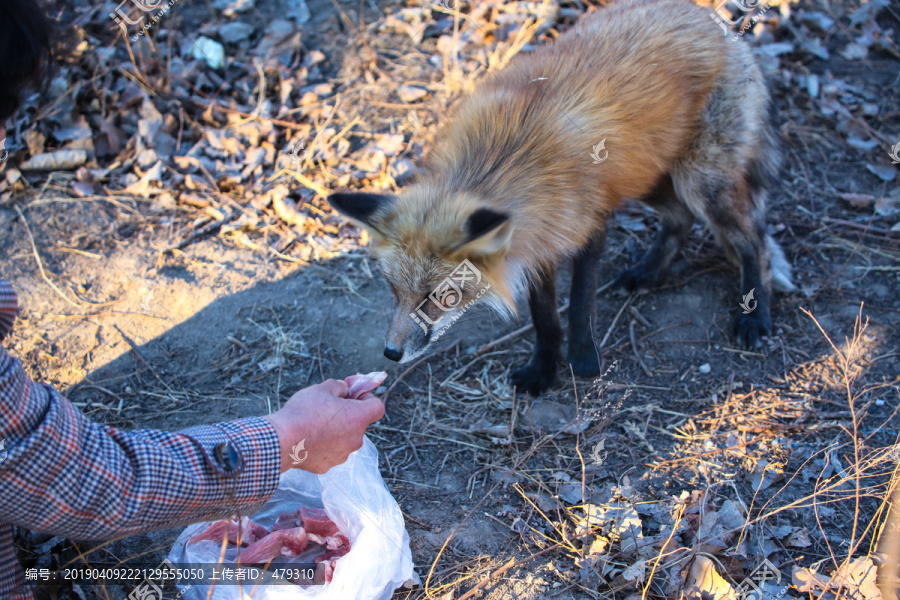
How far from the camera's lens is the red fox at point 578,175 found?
3.09 m

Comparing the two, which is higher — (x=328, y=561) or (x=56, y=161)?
(x=56, y=161)

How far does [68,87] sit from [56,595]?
440cm

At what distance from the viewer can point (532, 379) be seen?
3803 millimetres

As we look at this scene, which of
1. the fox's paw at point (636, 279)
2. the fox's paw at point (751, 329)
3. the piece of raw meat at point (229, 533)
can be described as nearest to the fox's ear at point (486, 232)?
the piece of raw meat at point (229, 533)

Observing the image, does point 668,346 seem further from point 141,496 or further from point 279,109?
point 279,109

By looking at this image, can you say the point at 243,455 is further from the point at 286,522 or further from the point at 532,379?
the point at 532,379

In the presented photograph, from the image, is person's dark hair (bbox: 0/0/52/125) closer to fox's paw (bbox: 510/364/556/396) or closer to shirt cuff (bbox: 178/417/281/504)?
shirt cuff (bbox: 178/417/281/504)

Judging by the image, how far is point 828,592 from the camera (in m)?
2.44

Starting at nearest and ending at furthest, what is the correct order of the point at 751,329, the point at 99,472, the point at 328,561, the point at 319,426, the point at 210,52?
the point at 99,472, the point at 319,426, the point at 328,561, the point at 751,329, the point at 210,52

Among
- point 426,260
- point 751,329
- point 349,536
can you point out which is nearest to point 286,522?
point 349,536

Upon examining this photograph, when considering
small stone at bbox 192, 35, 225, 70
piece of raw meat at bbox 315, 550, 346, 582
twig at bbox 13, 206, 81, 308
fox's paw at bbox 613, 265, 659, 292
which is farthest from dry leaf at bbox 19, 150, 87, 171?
fox's paw at bbox 613, 265, 659, 292

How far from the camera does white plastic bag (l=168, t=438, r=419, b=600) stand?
7.81ft

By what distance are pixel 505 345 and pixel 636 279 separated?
44.7 inches

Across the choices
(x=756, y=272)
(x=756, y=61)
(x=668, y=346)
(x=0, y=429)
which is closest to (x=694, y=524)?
(x=668, y=346)
